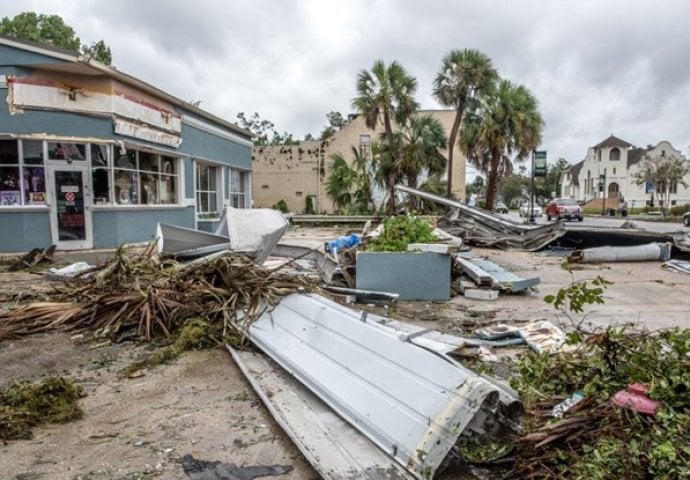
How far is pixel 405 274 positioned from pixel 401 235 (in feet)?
2.28

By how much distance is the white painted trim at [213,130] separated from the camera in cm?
1756

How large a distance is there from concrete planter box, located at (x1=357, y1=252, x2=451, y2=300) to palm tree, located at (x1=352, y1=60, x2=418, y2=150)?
56.0 ft

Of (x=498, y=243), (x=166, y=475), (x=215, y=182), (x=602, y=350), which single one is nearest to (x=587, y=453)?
(x=602, y=350)

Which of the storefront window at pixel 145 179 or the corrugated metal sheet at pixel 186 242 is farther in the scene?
the storefront window at pixel 145 179

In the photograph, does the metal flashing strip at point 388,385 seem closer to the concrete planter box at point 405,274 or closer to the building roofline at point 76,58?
the concrete planter box at point 405,274

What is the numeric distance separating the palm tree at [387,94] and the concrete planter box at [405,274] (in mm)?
17064

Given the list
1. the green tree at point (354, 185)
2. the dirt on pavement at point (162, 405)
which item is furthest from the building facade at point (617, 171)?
the dirt on pavement at point (162, 405)

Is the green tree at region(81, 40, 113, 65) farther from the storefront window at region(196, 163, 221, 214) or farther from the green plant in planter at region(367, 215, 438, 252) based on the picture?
the green plant in planter at region(367, 215, 438, 252)

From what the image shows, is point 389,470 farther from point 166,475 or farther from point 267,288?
point 267,288

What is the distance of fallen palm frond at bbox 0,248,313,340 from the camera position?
549cm

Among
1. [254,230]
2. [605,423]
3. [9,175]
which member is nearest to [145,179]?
[9,175]

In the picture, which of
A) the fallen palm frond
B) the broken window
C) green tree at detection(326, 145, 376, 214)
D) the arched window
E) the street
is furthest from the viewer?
the arched window

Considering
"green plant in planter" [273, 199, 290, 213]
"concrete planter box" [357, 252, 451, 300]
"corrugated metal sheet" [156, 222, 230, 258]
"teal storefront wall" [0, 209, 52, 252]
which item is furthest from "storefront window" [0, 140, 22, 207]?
"green plant in planter" [273, 199, 290, 213]

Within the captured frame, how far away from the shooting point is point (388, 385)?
3158 millimetres
